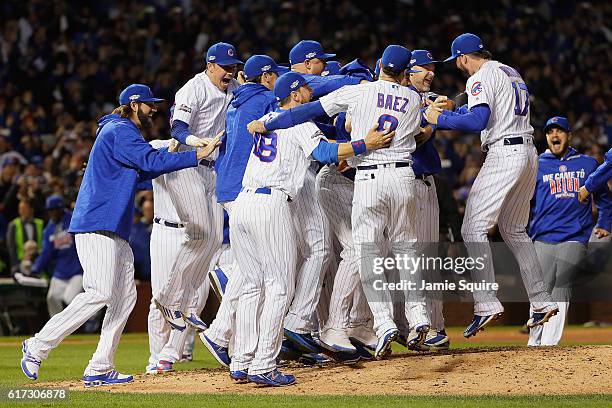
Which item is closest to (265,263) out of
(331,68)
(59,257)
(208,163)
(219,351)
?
(219,351)

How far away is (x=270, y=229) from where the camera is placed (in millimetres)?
8328

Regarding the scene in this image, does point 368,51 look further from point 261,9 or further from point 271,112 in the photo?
point 271,112

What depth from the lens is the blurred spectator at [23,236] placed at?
1667 centimetres

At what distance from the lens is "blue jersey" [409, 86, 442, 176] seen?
9.62 m

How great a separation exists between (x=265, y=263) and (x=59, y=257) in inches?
336

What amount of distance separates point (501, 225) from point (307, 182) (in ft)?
5.64

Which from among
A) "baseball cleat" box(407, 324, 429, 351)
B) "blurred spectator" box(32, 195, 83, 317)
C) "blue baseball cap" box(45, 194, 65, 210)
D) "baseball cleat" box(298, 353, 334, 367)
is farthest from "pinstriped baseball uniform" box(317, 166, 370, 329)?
"blue baseball cap" box(45, 194, 65, 210)

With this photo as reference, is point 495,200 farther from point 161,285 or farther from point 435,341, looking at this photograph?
point 161,285

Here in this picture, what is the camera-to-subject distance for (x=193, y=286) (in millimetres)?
10406

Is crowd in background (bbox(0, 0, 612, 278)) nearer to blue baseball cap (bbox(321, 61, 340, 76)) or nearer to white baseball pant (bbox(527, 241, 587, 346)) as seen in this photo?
white baseball pant (bbox(527, 241, 587, 346))

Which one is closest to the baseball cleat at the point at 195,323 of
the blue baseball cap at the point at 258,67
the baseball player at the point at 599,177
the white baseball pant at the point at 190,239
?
the white baseball pant at the point at 190,239

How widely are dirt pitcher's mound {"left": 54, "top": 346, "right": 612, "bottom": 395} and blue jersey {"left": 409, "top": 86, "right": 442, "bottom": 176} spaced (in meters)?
A: 1.54

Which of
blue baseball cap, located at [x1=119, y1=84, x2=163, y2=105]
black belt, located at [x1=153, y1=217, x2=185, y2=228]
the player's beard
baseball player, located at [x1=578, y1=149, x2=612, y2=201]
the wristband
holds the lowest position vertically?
black belt, located at [x1=153, y1=217, x2=185, y2=228]

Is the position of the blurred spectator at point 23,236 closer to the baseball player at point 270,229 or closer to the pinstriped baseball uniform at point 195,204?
the pinstriped baseball uniform at point 195,204
